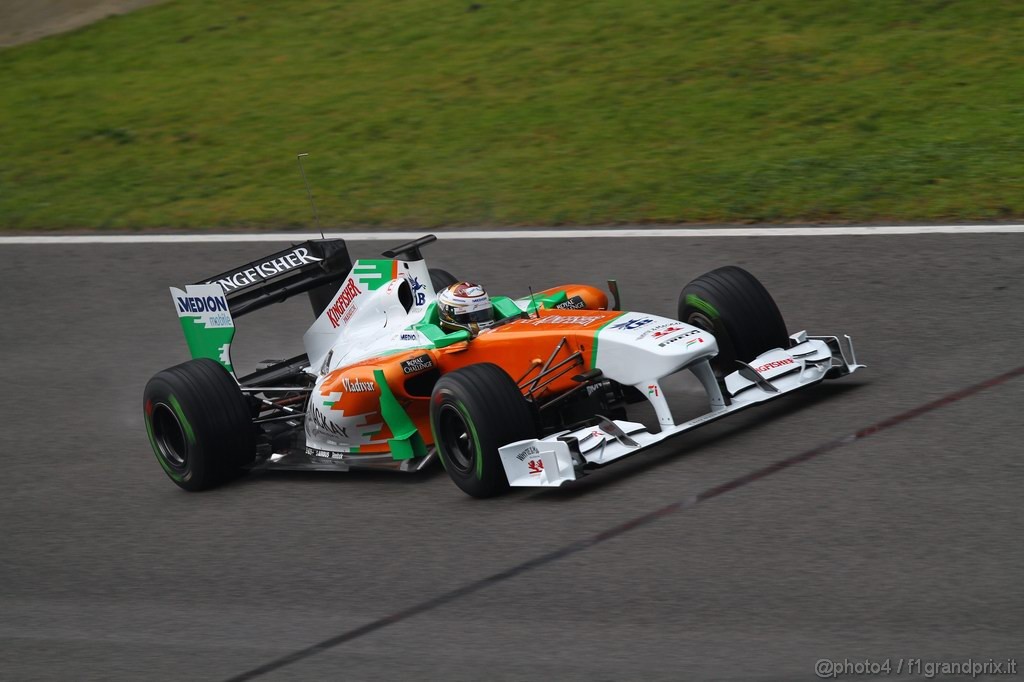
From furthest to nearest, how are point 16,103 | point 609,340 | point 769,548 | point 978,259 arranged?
point 16,103, point 978,259, point 609,340, point 769,548

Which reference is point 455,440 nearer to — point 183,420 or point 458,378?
point 458,378

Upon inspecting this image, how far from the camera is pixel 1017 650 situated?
15.1 ft

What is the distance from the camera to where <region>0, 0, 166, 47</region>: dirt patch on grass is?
20688 millimetres

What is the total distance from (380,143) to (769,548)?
10.1 metres

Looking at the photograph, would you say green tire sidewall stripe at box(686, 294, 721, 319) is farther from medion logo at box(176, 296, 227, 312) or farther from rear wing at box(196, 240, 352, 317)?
medion logo at box(176, 296, 227, 312)

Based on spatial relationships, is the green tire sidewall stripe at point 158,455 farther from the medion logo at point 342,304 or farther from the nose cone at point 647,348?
the nose cone at point 647,348

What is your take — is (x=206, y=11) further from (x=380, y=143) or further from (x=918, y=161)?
(x=918, y=161)

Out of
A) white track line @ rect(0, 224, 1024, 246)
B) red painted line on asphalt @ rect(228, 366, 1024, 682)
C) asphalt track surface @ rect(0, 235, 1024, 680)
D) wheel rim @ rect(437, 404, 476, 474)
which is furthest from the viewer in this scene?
white track line @ rect(0, 224, 1024, 246)

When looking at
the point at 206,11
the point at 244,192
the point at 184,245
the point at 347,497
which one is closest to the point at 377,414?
the point at 347,497

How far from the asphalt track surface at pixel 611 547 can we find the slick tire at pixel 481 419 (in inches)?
6.4

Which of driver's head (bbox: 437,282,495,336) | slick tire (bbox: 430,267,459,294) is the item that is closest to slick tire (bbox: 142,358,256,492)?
driver's head (bbox: 437,282,495,336)

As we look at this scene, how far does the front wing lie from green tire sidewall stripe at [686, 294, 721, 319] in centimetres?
37

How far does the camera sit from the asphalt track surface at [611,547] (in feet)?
16.8

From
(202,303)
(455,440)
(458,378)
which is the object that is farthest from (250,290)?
(458,378)
